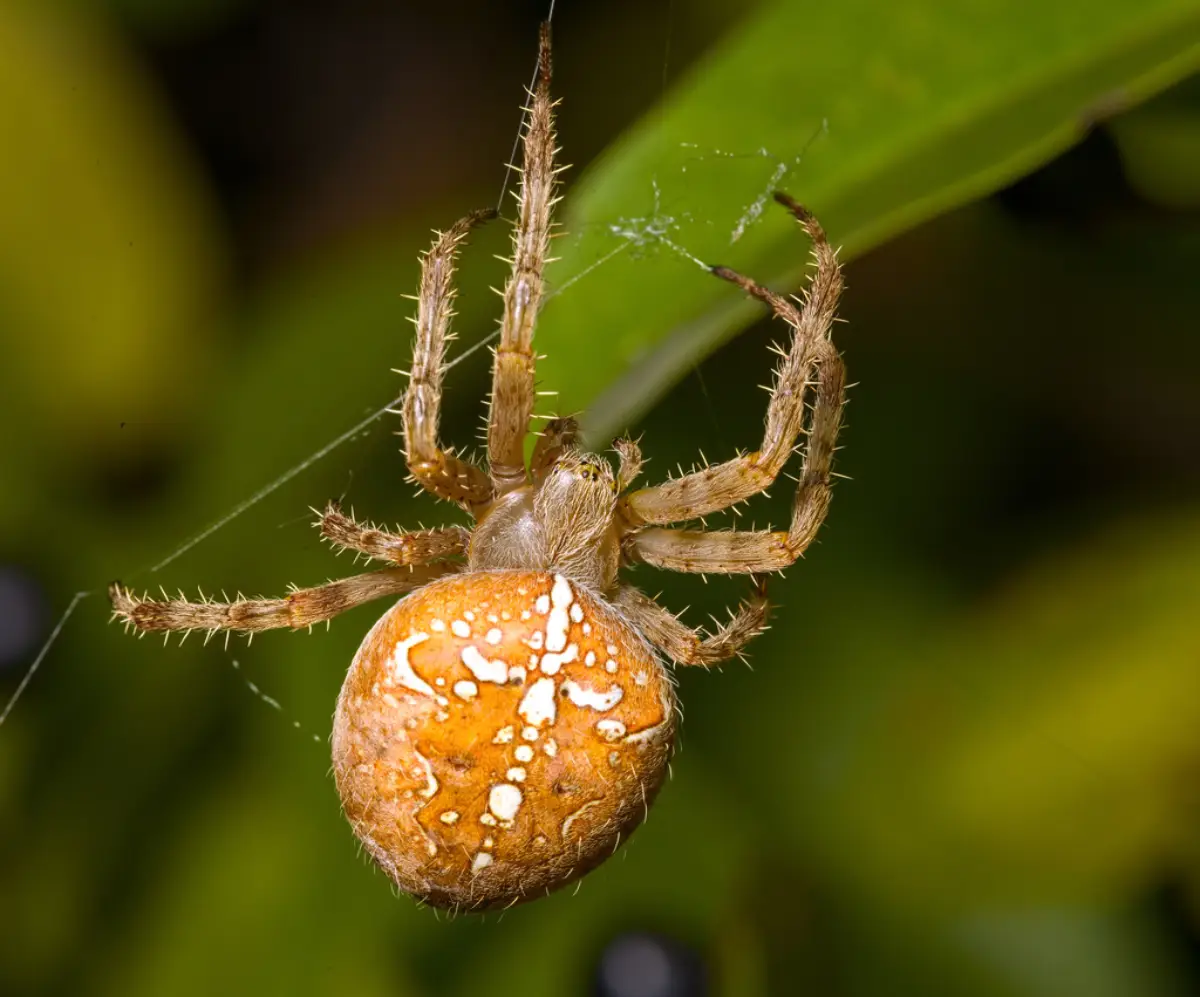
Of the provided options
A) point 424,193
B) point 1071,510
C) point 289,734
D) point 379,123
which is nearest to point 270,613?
point 289,734

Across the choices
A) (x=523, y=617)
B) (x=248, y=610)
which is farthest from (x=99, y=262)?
(x=523, y=617)

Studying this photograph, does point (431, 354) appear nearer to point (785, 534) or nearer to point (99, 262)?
point (785, 534)

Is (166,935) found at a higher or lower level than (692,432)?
lower

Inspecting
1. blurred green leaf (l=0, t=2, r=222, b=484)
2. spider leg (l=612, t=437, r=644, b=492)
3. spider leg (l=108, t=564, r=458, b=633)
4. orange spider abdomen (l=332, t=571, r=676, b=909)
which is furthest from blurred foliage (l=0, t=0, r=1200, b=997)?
orange spider abdomen (l=332, t=571, r=676, b=909)

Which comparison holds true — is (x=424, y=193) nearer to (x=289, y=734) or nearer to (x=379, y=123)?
(x=379, y=123)

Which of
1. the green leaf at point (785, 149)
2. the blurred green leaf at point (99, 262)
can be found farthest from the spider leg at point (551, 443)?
the blurred green leaf at point (99, 262)

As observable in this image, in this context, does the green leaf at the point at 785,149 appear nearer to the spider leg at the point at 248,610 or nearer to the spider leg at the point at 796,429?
the spider leg at the point at 796,429

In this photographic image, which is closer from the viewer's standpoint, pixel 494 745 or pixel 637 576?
pixel 494 745
